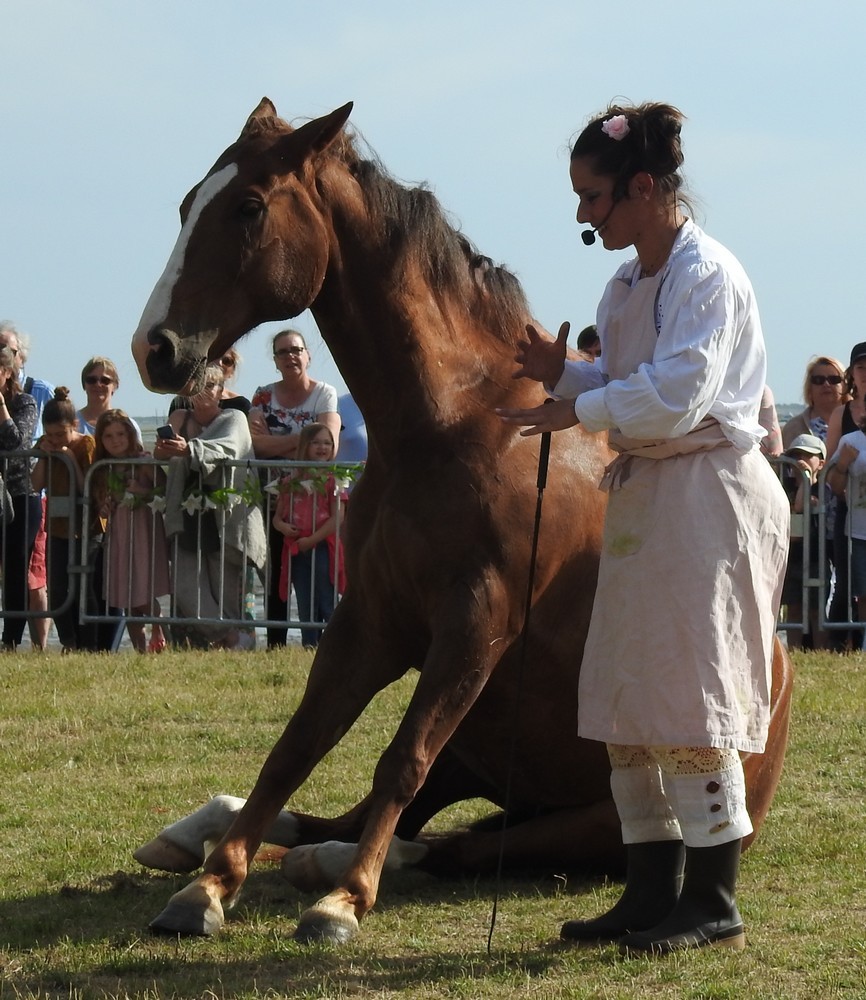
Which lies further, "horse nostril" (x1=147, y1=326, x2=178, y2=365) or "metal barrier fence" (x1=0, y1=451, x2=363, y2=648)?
"metal barrier fence" (x1=0, y1=451, x2=363, y2=648)

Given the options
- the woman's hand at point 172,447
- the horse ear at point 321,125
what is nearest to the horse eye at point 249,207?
the horse ear at point 321,125

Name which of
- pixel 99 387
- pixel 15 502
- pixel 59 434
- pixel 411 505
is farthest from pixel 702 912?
pixel 99 387

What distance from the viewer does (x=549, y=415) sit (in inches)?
166

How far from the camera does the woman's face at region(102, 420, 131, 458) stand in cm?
1099

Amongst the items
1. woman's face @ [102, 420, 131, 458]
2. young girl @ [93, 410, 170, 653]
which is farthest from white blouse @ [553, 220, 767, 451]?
woman's face @ [102, 420, 131, 458]

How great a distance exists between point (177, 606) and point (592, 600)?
633cm

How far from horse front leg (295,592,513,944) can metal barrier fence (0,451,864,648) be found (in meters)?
5.82

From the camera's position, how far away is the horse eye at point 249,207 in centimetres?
462

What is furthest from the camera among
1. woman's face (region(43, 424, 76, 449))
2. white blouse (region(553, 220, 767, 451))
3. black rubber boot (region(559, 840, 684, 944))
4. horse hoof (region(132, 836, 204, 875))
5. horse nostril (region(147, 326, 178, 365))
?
woman's face (region(43, 424, 76, 449))

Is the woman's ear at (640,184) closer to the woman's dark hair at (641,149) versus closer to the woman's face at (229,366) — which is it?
the woman's dark hair at (641,149)

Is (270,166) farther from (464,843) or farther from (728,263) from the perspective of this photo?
(464,843)

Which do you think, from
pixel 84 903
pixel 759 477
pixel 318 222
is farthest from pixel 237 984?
pixel 318 222

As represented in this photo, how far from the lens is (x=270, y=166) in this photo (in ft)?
15.4

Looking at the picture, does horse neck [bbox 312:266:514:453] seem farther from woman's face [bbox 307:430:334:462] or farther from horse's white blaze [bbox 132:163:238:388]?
woman's face [bbox 307:430:334:462]
